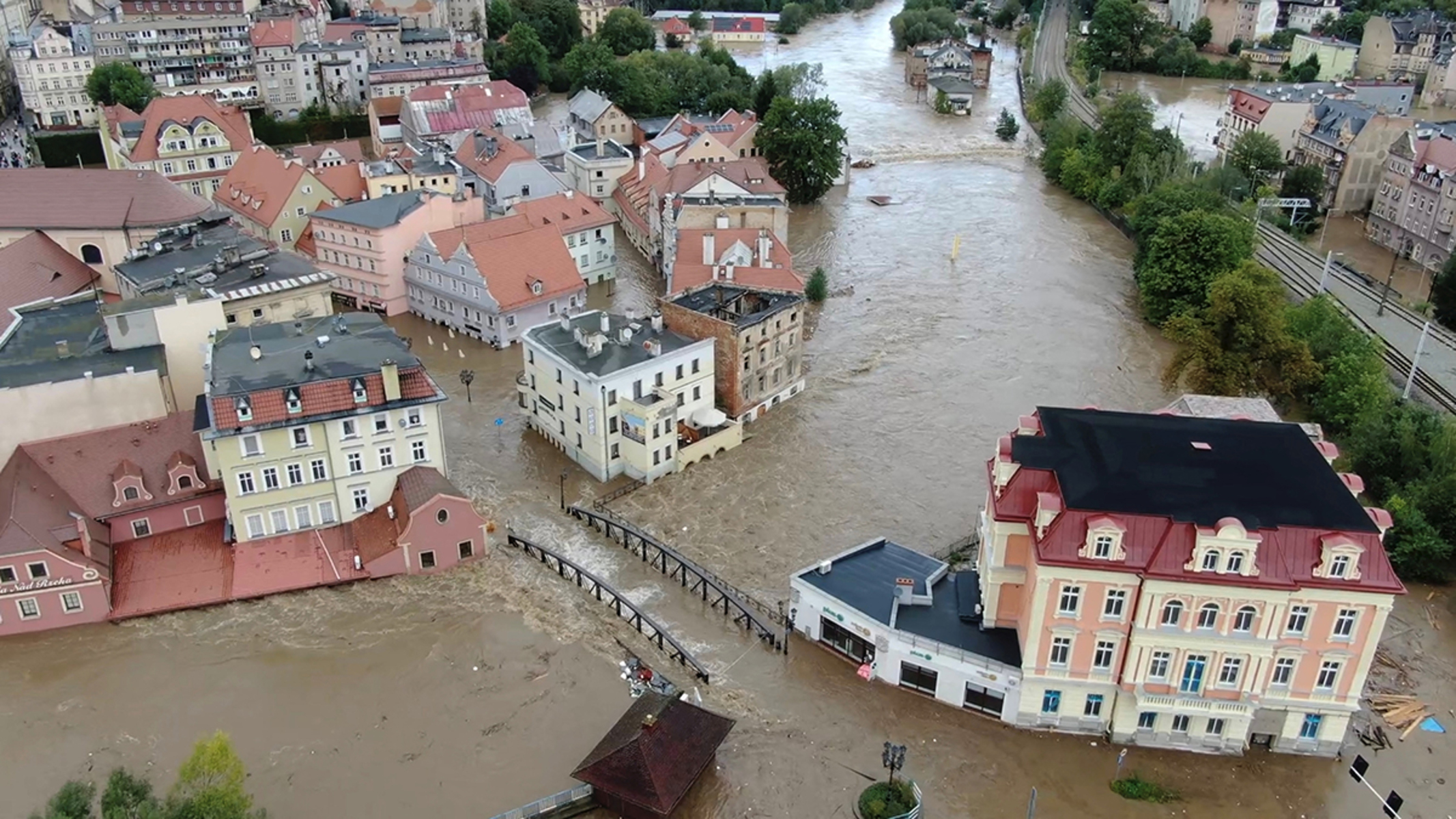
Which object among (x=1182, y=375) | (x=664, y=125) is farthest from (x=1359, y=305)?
(x=664, y=125)

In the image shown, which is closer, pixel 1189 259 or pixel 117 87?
pixel 1189 259

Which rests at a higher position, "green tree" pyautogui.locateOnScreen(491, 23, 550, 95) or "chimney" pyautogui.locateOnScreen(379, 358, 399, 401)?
"green tree" pyautogui.locateOnScreen(491, 23, 550, 95)

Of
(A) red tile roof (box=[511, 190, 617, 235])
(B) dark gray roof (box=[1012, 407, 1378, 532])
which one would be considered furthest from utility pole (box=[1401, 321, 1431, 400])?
(A) red tile roof (box=[511, 190, 617, 235])

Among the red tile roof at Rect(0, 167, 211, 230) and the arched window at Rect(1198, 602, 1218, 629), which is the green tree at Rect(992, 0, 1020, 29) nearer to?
the red tile roof at Rect(0, 167, 211, 230)

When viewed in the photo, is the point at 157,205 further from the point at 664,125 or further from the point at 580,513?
the point at 664,125

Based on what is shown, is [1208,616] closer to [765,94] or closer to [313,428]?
[313,428]

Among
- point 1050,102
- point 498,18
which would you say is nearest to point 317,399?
point 1050,102
